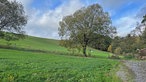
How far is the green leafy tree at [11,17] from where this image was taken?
57559 millimetres

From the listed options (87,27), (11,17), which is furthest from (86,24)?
(11,17)

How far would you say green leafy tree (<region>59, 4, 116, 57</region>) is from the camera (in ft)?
191

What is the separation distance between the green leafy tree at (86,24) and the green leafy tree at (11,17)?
10.5 metres

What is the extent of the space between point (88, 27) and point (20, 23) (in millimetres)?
17461

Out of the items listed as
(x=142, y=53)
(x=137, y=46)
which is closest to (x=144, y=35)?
(x=137, y=46)

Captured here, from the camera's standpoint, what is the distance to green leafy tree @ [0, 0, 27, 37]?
57.6 meters

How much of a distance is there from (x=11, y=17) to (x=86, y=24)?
1881cm

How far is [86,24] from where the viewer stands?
58.8 meters

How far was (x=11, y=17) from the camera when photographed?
58688 mm

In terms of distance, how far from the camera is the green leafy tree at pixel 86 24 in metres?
58.1

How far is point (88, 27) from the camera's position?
58.5m

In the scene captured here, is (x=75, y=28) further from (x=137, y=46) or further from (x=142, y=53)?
(x=137, y=46)

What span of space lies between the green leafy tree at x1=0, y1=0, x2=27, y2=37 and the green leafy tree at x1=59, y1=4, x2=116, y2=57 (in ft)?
34.5

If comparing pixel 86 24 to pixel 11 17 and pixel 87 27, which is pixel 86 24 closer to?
pixel 87 27
